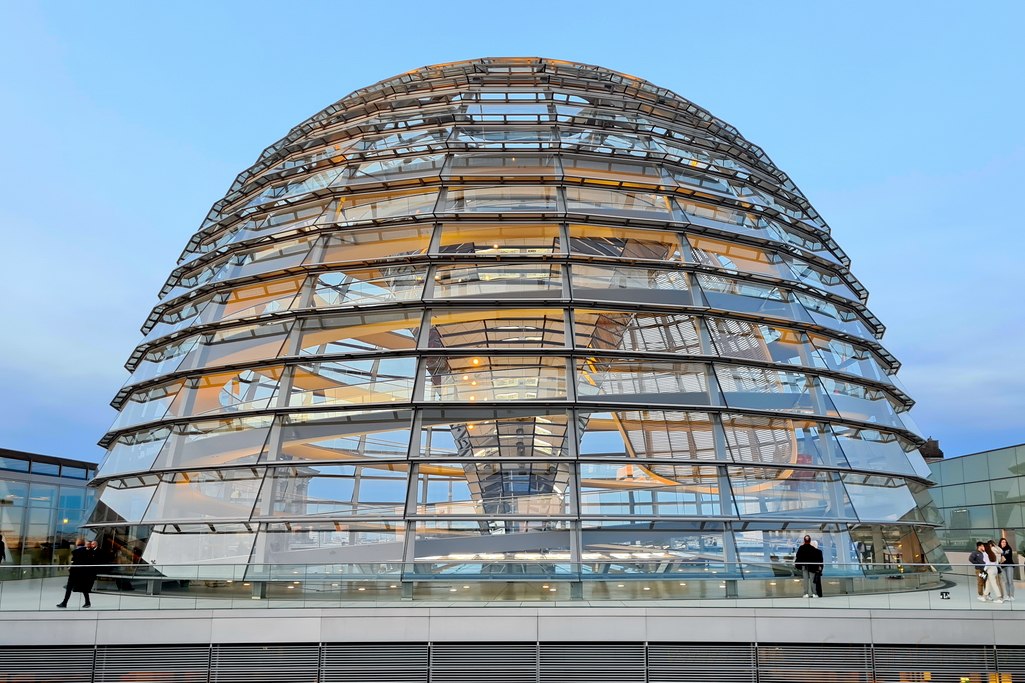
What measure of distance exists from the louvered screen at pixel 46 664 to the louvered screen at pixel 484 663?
5228 millimetres

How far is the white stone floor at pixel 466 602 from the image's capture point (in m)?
14.2

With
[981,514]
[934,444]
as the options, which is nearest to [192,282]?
[981,514]

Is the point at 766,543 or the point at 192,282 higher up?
the point at 192,282

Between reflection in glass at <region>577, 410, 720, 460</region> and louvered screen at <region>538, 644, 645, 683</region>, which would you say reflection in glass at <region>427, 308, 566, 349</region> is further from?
louvered screen at <region>538, 644, 645, 683</region>

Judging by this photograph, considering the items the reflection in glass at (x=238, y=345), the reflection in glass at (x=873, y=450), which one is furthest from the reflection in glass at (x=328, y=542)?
the reflection in glass at (x=873, y=450)

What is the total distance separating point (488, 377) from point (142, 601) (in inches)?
285

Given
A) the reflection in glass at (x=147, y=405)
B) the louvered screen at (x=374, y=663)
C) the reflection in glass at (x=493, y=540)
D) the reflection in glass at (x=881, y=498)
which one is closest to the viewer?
the louvered screen at (x=374, y=663)

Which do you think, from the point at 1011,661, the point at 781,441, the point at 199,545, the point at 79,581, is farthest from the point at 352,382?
the point at 1011,661

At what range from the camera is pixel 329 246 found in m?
21.5

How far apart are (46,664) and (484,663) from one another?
259 inches

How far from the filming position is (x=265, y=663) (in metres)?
14.0

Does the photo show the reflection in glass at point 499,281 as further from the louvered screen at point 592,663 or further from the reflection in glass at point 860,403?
the louvered screen at point 592,663

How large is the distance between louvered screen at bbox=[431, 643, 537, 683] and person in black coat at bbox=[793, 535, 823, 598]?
15.2 feet

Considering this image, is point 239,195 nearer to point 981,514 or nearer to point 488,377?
point 488,377
